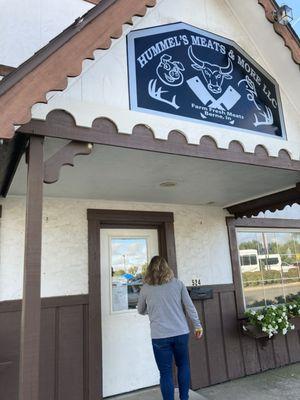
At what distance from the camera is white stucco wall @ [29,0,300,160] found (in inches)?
96.0

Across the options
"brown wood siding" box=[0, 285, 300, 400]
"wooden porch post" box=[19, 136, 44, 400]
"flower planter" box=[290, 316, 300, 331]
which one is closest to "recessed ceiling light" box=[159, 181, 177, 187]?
"brown wood siding" box=[0, 285, 300, 400]

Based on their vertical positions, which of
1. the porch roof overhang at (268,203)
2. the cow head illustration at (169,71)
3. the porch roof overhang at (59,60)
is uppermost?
the cow head illustration at (169,71)

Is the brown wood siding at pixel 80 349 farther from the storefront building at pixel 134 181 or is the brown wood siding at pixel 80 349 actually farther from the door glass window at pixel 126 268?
the door glass window at pixel 126 268

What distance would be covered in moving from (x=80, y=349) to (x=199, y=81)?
3.01 meters

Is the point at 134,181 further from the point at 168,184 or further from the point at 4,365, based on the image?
the point at 4,365

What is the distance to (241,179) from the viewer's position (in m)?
3.68

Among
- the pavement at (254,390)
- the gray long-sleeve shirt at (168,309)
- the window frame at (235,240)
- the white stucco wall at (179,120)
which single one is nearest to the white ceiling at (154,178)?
the white stucco wall at (179,120)

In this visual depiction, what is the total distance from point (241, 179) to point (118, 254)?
177 centimetres

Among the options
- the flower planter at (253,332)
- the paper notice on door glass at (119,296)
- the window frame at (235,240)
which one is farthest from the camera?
the window frame at (235,240)

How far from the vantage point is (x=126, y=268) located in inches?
169

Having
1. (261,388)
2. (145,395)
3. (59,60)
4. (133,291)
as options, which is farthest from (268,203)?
(59,60)

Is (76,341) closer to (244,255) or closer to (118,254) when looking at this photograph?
(118,254)

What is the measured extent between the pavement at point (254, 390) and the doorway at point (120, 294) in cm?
23

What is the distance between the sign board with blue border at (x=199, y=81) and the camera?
9.19 feet
